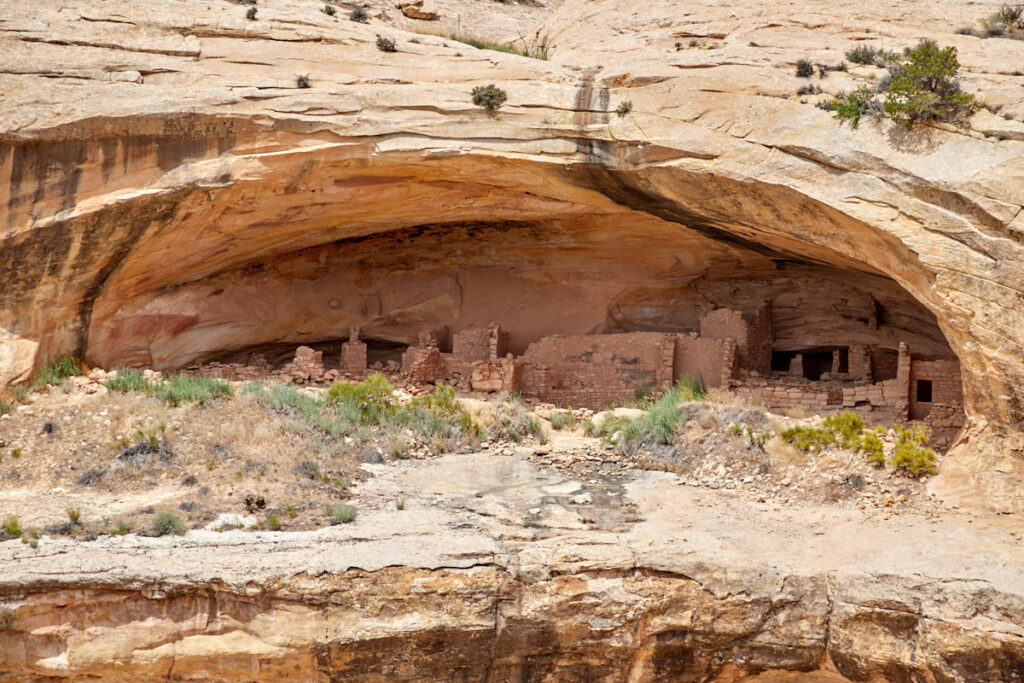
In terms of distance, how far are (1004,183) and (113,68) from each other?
10137mm

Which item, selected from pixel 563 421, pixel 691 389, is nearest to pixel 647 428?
pixel 563 421

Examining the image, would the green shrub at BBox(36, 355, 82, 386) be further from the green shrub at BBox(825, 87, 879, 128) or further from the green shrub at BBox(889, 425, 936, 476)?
the green shrub at BBox(889, 425, 936, 476)

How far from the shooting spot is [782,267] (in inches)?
706

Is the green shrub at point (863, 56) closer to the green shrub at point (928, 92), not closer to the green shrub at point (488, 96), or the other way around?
the green shrub at point (928, 92)

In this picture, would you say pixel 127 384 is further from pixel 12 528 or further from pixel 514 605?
pixel 514 605

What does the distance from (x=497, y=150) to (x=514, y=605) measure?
19.8 ft

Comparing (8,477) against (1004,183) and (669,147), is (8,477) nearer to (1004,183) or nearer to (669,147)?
(669,147)

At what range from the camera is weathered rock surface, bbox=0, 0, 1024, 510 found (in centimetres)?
1156

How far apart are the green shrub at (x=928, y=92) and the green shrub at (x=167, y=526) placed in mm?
8560

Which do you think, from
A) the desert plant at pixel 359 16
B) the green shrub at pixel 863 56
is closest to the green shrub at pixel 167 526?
the desert plant at pixel 359 16

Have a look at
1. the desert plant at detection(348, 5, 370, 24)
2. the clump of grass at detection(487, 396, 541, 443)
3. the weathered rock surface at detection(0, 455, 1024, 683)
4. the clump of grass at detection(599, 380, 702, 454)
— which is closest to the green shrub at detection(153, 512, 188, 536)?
the weathered rock surface at detection(0, 455, 1024, 683)

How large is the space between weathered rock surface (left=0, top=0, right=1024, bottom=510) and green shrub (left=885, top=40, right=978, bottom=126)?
0.80 ft

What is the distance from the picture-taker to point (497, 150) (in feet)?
44.0

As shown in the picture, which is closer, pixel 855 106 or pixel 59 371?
pixel 855 106
